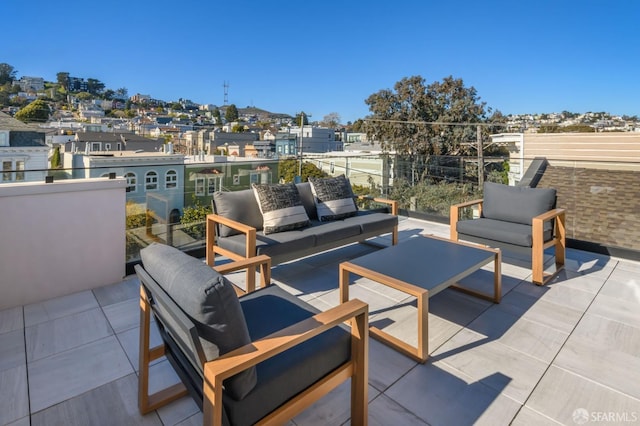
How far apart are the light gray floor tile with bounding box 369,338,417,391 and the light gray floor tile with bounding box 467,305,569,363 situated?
2.15 ft

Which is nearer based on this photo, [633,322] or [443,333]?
[443,333]

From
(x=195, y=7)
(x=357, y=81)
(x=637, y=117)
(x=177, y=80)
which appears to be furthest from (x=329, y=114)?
(x=177, y=80)

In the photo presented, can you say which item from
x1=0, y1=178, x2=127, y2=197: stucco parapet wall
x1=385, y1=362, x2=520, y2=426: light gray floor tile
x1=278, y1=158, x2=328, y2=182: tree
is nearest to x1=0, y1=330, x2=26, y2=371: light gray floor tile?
x1=0, y1=178, x2=127, y2=197: stucco parapet wall

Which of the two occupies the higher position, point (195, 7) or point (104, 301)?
point (195, 7)

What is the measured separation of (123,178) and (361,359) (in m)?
2.70

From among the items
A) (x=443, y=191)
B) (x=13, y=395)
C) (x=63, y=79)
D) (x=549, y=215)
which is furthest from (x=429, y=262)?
(x=63, y=79)

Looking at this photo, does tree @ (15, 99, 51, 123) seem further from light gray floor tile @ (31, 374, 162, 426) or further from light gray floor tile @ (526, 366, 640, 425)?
light gray floor tile @ (526, 366, 640, 425)

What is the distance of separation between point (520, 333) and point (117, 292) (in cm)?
307

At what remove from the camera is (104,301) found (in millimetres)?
2609

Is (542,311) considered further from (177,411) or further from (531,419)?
(177,411)

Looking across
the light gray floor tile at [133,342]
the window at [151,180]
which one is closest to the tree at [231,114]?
the window at [151,180]

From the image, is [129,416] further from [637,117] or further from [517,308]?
[637,117]

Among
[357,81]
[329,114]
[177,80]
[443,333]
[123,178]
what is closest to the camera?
[443,333]

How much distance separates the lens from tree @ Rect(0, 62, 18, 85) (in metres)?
33.4
